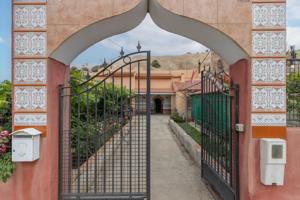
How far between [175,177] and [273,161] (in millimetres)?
3480

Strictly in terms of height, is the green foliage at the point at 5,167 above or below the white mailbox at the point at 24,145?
below

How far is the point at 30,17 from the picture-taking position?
3580 mm

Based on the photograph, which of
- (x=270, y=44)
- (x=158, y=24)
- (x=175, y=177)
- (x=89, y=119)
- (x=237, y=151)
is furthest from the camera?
(x=175, y=177)

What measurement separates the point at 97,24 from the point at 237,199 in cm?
352

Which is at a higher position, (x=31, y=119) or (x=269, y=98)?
(x=269, y=98)

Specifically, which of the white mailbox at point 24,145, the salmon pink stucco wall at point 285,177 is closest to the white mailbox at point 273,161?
the salmon pink stucco wall at point 285,177

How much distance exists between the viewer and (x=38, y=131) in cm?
354

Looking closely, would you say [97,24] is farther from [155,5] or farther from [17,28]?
[17,28]

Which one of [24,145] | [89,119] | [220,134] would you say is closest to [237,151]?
[220,134]

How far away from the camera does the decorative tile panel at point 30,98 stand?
141 inches

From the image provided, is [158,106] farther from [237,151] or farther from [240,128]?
[240,128]

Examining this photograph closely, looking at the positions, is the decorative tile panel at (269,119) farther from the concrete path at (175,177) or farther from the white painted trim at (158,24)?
the concrete path at (175,177)

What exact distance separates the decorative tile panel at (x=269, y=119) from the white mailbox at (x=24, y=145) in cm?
317

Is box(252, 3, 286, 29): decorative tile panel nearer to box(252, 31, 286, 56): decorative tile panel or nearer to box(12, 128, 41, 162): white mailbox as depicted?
box(252, 31, 286, 56): decorative tile panel
